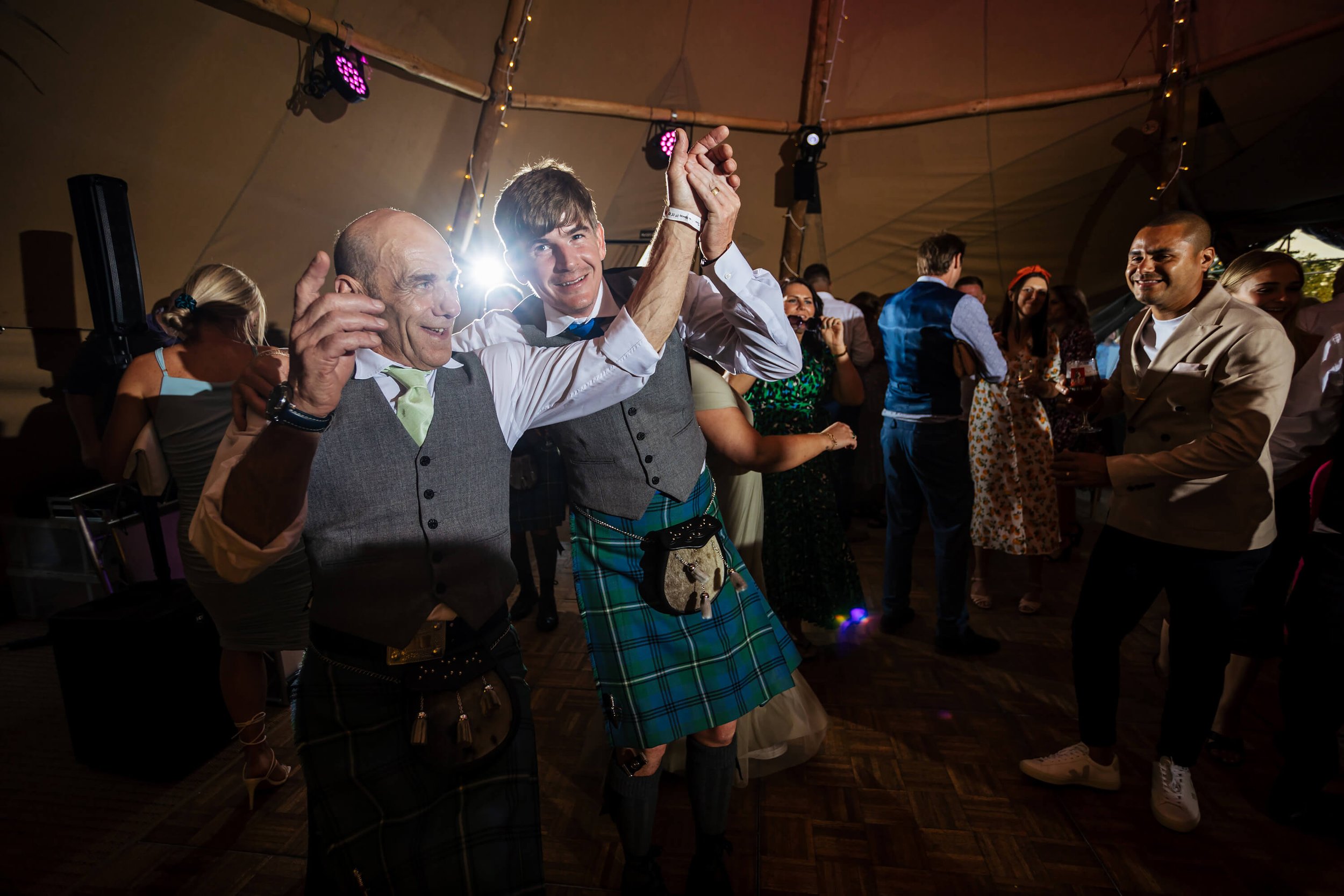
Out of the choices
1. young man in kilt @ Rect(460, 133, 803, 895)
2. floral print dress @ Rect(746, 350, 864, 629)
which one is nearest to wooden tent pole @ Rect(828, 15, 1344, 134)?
floral print dress @ Rect(746, 350, 864, 629)

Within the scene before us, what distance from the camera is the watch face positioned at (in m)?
0.80

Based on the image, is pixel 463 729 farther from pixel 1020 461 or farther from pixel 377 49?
pixel 377 49

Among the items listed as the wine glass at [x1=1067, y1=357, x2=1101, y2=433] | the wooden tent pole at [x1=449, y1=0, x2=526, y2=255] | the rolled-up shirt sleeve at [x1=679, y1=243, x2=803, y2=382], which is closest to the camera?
the rolled-up shirt sleeve at [x1=679, y1=243, x2=803, y2=382]

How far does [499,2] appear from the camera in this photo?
438 centimetres

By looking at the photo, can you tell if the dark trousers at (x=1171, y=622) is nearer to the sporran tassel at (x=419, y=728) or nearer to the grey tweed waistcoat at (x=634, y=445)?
the grey tweed waistcoat at (x=634, y=445)

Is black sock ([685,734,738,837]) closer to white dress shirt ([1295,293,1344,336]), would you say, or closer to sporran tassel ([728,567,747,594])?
sporran tassel ([728,567,747,594])

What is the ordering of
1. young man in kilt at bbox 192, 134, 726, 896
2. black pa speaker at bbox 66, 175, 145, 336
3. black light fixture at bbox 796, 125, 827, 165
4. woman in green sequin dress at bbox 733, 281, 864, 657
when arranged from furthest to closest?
black light fixture at bbox 796, 125, 827, 165 < black pa speaker at bbox 66, 175, 145, 336 < woman in green sequin dress at bbox 733, 281, 864, 657 < young man in kilt at bbox 192, 134, 726, 896

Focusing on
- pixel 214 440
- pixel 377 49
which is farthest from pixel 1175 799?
pixel 377 49

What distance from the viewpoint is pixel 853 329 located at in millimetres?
3920

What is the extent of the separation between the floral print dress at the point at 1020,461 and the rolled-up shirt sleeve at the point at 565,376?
259cm

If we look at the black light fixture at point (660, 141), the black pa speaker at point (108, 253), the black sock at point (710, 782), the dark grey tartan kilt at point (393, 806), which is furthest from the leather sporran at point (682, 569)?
the black light fixture at point (660, 141)

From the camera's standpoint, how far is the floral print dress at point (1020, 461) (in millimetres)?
3094

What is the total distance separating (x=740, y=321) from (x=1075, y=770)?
5.70 feet

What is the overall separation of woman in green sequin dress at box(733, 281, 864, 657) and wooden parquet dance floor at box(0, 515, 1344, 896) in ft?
1.25
